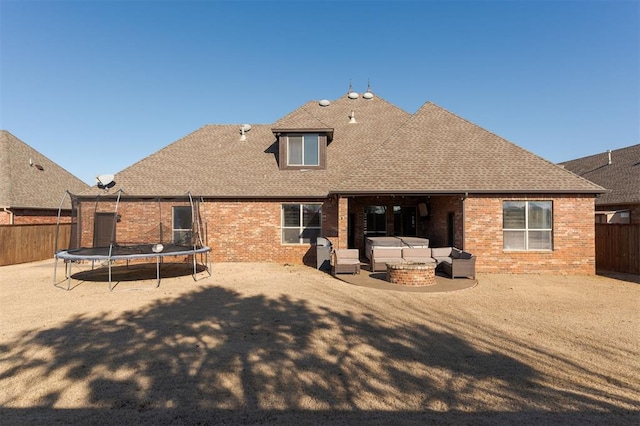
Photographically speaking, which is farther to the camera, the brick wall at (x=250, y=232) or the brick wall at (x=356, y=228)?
the brick wall at (x=250, y=232)

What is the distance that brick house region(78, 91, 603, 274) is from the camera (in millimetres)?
12297

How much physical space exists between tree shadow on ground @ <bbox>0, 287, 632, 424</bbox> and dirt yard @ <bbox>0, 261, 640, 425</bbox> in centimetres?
2

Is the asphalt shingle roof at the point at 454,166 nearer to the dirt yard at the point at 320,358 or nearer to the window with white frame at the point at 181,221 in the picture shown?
the dirt yard at the point at 320,358

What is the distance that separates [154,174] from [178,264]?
487cm

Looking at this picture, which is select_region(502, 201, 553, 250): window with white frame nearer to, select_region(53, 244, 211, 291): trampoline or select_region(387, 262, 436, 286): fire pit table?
select_region(387, 262, 436, 286): fire pit table

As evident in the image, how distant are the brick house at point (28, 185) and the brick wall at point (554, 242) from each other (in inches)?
823

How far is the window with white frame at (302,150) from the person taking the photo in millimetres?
15930

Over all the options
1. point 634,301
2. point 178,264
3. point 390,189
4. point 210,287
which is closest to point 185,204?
point 178,264

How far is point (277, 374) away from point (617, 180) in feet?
76.2

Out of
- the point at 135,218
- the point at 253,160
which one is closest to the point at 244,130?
the point at 253,160

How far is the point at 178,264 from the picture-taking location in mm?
14570

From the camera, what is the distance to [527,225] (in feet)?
40.7

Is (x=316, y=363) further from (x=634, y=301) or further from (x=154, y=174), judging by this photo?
(x=154, y=174)

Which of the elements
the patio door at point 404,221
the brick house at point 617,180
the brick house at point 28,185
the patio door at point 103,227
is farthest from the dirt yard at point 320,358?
the brick house at point 28,185
